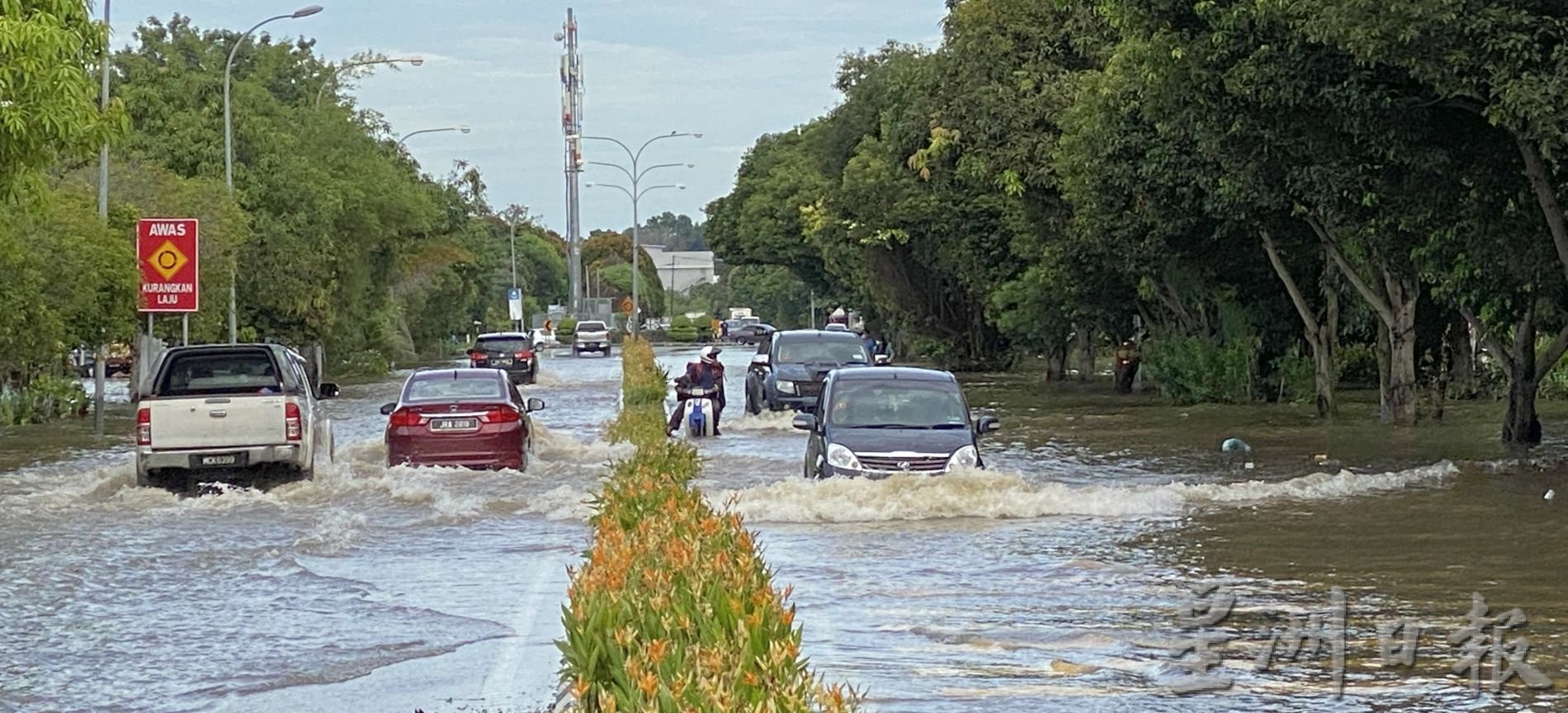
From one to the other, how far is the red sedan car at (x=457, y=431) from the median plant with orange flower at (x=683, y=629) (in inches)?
547

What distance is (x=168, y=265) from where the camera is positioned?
110ft

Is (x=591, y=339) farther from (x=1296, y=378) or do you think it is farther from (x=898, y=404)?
(x=898, y=404)

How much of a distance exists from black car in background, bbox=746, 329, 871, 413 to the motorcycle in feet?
11.5

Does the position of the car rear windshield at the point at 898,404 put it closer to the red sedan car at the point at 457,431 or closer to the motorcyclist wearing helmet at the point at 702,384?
the red sedan car at the point at 457,431

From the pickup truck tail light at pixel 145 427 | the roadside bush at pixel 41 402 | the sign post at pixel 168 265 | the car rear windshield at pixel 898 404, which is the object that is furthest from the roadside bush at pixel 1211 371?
the pickup truck tail light at pixel 145 427

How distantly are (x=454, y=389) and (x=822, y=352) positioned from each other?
43.1 ft

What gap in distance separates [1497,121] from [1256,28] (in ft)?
9.39

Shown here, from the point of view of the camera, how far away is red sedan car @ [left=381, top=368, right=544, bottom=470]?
2389 cm

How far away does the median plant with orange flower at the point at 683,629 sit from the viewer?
19.1 feet

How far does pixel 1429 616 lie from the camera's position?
12391 millimetres

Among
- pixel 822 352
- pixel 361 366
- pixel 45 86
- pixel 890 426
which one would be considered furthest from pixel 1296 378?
pixel 361 366

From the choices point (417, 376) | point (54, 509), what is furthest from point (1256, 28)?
point (54, 509)

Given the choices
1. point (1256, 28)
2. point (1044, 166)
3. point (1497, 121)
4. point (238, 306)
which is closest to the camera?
point (1497, 121)

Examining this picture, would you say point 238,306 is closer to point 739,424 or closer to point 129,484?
point 739,424
